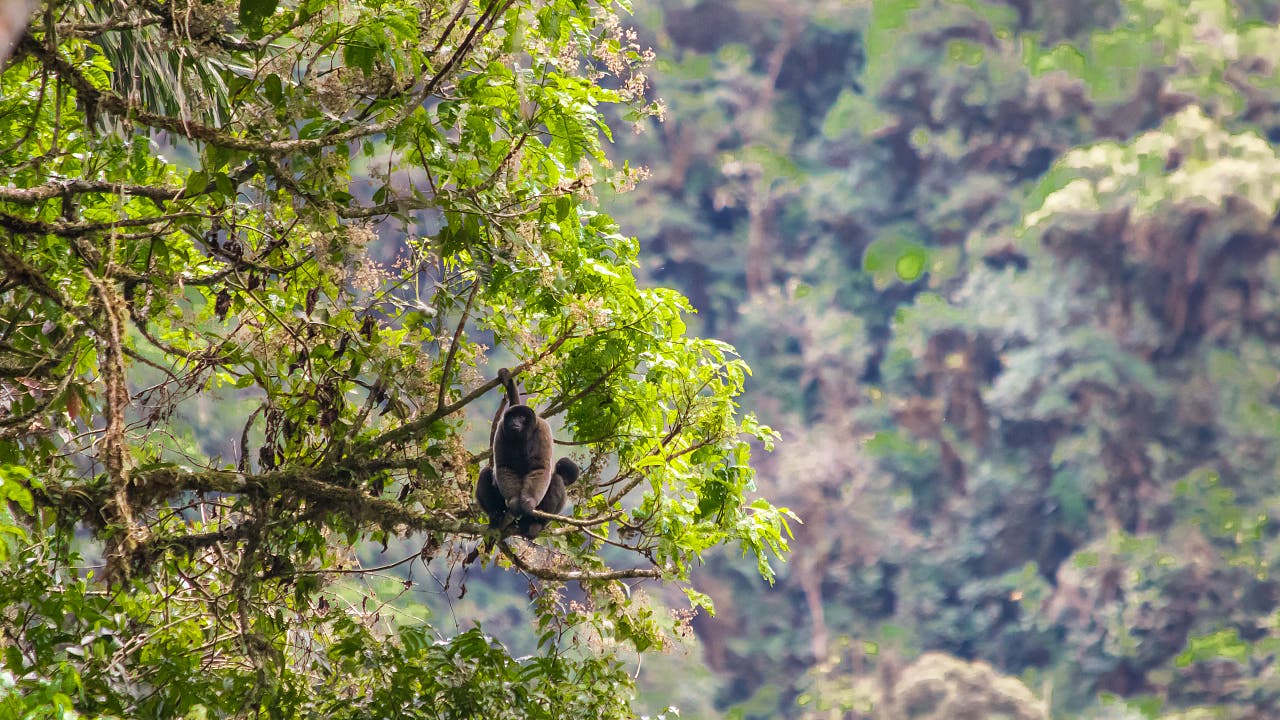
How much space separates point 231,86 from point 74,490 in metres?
1.47

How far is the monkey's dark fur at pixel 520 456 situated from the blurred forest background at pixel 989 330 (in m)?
17.1

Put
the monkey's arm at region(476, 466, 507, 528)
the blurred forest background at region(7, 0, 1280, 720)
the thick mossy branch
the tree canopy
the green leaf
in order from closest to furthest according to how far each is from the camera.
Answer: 1. the green leaf
2. the tree canopy
3. the thick mossy branch
4. the monkey's arm at region(476, 466, 507, 528)
5. the blurred forest background at region(7, 0, 1280, 720)

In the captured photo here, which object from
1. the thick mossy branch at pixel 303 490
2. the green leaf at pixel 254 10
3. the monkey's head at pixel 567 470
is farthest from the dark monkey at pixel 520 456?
the green leaf at pixel 254 10

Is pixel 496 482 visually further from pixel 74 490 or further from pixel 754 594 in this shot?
pixel 754 594

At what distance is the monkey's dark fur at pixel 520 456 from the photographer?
506 centimetres

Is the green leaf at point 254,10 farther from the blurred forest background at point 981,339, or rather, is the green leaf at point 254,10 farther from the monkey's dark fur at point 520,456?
the blurred forest background at point 981,339

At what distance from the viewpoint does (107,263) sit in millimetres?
3725

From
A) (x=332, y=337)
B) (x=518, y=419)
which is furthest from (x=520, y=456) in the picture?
(x=332, y=337)

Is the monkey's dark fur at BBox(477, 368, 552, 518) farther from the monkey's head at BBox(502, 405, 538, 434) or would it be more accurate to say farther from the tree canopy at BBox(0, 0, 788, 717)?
the tree canopy at BBox(0, 0, 788, 717)

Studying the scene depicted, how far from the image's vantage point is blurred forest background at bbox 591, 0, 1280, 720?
20641 mm

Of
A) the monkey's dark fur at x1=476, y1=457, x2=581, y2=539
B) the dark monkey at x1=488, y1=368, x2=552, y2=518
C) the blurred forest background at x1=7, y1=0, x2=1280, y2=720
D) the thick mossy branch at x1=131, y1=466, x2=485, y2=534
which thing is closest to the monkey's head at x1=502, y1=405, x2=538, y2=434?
the dark monkey at x1=488, y1=368, x2=552, y2=518

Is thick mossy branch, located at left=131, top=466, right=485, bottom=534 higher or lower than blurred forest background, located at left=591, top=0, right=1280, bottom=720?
lower

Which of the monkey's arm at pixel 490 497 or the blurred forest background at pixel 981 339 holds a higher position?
the blurred forest background at pixel 981 339

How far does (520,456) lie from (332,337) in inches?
39.4
